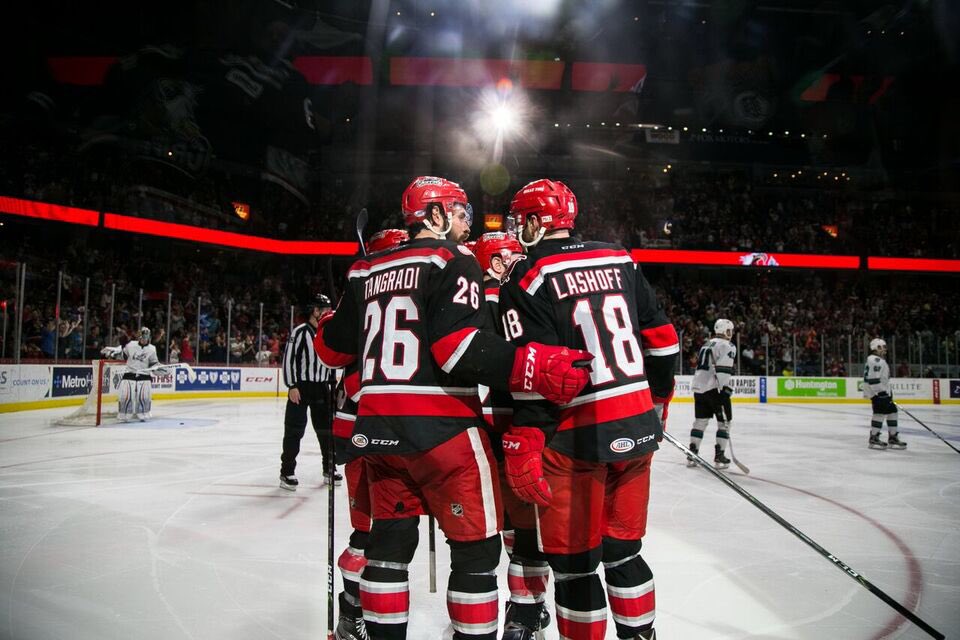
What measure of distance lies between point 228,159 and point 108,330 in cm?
1199

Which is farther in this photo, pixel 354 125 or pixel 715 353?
pixel 354 125

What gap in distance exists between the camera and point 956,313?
2212 cm

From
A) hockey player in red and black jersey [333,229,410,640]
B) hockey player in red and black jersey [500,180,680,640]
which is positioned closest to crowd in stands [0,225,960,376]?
hockey player in red and black jersey [333,229,410,640]

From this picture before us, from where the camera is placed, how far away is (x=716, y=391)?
700 cm

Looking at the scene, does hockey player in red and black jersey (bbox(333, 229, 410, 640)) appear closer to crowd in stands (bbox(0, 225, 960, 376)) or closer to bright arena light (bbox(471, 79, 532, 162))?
crowd in stands (bbox(0, 225, 960, 376))

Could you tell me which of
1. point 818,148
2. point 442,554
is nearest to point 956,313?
point 818,148

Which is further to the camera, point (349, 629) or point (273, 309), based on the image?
point (273, 309)

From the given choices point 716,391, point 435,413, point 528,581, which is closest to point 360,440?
point 435,413

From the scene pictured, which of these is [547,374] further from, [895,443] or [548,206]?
[895,443]

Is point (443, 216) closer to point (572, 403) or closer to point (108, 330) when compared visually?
point (572, 403)

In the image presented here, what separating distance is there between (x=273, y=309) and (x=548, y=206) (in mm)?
17880

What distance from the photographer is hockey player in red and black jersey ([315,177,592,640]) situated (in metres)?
1.89

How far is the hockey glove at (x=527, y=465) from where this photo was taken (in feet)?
6.31

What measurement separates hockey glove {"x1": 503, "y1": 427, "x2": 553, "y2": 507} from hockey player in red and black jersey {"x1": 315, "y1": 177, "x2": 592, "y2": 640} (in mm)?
76
